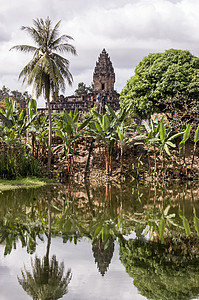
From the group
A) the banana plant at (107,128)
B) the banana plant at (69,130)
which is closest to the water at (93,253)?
the banana plant at (69,130)

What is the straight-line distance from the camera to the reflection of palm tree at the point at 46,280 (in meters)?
3.63

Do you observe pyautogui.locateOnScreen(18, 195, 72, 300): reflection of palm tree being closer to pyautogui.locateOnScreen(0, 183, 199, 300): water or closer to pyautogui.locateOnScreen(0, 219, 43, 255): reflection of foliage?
pyautogui.locateOnScreen(0, 183, 199, 300): water

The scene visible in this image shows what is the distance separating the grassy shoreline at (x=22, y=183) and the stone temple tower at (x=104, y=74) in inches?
1287

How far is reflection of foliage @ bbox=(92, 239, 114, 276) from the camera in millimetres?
4363

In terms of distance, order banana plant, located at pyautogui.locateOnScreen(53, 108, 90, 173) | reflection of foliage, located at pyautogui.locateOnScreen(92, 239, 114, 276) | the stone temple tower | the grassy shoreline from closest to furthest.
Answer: reflection of foliage, located at pyautogui.locateOnScreen(92, 239, 114, 276)
the grassy shoreline
banana plant, located at pyautogui.locateOnScreen(53, 108, 90, 173)
the stone temple tower

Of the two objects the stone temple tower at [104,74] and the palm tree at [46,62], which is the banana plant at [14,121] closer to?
the palm tree at [46,62]

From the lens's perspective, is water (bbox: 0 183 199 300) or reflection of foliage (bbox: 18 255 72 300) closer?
reflection of foliage (bbox: 18 255 72 300)

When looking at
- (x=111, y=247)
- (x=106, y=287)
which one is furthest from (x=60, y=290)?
(x=111, y=247)

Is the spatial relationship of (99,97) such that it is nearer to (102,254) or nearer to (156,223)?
(156,223)

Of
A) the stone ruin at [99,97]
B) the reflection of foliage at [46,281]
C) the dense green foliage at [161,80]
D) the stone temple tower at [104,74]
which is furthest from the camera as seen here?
the stone temple tower at [104,74]

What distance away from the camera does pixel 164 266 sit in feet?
14.4

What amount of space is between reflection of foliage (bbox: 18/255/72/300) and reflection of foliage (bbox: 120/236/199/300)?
2.68 feet

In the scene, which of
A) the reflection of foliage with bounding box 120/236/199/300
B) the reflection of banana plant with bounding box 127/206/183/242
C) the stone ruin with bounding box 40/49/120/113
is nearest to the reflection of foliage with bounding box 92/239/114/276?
the reflection of foliage with bounding box 120/236/199/300

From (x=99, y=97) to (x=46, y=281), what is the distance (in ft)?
125
